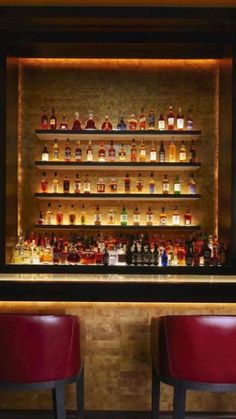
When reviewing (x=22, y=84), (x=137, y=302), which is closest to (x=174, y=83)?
(x=22, y=84)

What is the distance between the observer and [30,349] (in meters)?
2.52

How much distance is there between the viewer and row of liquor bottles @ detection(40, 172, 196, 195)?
17.9 ft

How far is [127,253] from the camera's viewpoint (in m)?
5.14

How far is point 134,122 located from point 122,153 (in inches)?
13.7

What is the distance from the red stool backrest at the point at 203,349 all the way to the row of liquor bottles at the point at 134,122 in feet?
10.3

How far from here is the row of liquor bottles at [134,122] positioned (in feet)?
17.7

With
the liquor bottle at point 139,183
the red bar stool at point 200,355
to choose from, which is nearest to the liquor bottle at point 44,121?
the liquor bottle at point 139,183

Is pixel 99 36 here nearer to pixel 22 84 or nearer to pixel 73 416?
pixel 22 84

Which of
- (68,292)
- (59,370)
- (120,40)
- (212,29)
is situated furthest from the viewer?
(120,40)

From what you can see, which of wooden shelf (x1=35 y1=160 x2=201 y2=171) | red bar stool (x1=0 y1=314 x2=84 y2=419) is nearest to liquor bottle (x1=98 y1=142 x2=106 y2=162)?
wooden shelf (x1=35 y1=160 x2=201 y2=171)

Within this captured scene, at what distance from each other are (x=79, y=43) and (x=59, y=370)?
3.49 meters

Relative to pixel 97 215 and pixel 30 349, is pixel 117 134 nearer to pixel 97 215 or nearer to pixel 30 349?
pixel 97 215

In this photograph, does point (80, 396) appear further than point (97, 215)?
No

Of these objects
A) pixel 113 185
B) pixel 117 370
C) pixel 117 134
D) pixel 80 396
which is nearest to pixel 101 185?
pixel 113 185
